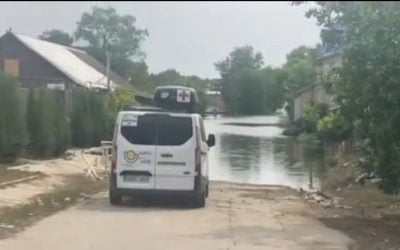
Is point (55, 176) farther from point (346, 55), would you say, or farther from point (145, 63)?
point (145, 63)

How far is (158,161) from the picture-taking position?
17.3 m

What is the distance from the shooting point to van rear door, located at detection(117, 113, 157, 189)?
17250 millimetres

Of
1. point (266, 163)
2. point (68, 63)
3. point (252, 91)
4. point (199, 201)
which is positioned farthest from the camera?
point (252, 91)

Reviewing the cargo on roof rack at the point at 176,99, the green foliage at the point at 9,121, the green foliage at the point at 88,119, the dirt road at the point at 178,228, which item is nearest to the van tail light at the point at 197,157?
the dirt road at the point at 178,228

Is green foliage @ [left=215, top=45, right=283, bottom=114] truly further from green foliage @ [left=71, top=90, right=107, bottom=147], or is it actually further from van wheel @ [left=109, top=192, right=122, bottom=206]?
van wheel @ [left=109, top=192, right=122, bottom=206]

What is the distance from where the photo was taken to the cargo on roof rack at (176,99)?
2145 cm

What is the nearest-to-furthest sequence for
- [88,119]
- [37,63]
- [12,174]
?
[12,174]
[88,119]
[37,63]

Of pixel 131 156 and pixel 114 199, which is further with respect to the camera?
pixel 114 199

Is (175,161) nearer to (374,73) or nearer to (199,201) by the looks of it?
(199,201)

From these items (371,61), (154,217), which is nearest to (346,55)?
(371,61)

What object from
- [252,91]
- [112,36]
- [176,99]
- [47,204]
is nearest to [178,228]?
[47,204]

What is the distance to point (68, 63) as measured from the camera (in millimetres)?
58906

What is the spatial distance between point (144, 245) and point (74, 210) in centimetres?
491

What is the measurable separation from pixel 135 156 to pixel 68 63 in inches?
1676
